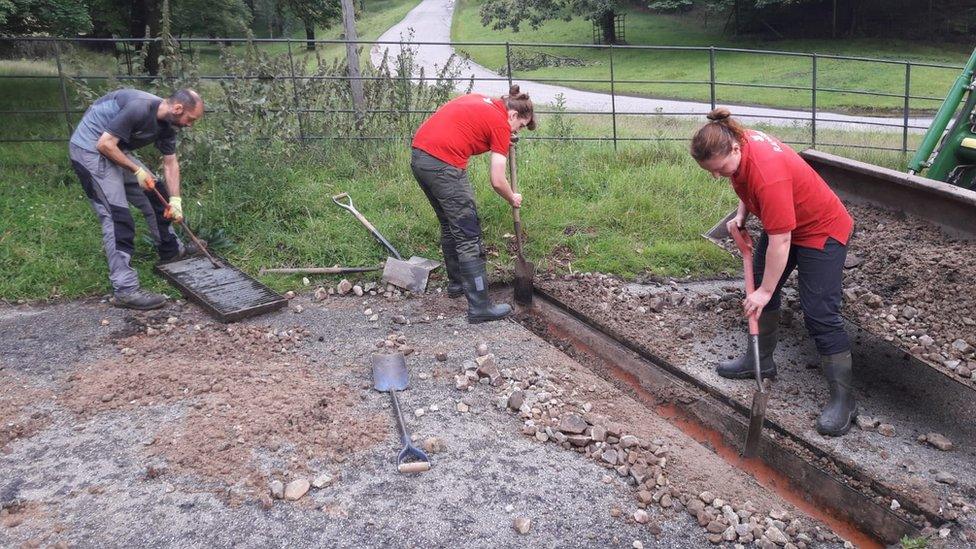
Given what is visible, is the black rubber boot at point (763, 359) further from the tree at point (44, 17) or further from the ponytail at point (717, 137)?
the tree at point (44, 17)

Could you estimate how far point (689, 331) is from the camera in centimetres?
524

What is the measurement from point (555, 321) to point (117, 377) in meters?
2.98

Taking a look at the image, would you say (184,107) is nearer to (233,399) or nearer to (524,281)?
(233,399)

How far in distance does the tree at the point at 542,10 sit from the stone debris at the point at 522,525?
27078 mm

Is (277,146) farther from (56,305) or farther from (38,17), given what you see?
(38,17)

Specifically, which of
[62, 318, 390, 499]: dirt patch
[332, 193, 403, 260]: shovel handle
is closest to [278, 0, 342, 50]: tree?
[332, 193, 403, 260]: shovel handle

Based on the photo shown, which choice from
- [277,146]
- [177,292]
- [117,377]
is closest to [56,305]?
[177,292]

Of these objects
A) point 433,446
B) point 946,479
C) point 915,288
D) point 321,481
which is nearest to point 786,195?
point 946,479

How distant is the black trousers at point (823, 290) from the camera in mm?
3949

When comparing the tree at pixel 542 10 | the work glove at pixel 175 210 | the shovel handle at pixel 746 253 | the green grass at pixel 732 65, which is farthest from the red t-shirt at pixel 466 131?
the tree at pixel 542 10

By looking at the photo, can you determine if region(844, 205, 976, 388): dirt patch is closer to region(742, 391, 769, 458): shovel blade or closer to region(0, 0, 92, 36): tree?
region(742, 391, 769, 458): shovel blade

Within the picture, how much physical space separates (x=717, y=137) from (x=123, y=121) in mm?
4115

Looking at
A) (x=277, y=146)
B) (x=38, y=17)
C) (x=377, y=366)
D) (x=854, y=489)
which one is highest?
A: (x=38, y=17)

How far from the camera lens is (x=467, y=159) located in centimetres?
531
